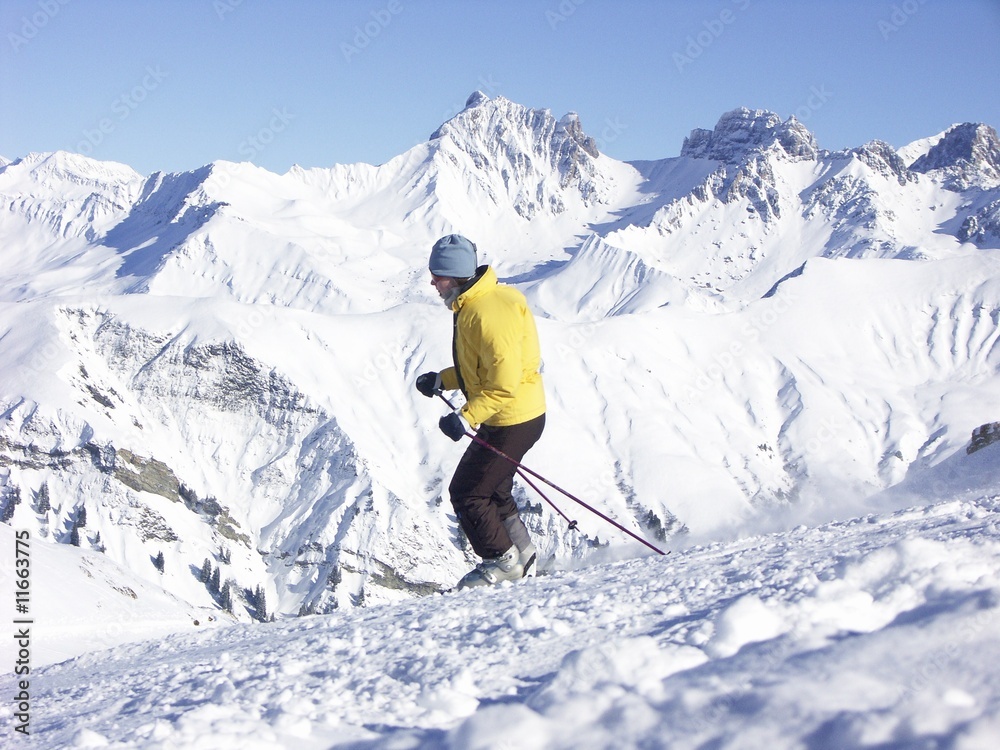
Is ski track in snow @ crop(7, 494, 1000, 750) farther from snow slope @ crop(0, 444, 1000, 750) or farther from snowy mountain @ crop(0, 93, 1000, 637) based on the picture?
snowy mountain @ crop(0, 93, 1000, 637)

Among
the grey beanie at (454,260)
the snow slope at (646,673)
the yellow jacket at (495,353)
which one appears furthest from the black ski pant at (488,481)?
the snow slope at (646,673)

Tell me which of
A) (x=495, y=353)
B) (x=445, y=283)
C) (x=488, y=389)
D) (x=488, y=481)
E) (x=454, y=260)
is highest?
(x=454, y=260)

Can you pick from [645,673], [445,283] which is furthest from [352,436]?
[645,673]

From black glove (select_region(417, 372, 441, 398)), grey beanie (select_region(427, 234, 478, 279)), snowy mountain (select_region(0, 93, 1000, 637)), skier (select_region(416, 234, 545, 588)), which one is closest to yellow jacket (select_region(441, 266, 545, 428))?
skier (select_region(416, 234, 545, 588))

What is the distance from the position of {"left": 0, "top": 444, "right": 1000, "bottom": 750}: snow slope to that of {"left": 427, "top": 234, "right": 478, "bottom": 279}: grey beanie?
3155mm

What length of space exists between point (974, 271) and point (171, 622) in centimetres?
20057

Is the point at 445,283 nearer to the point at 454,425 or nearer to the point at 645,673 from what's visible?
the point at 454,425

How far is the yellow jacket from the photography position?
7797 millimetres

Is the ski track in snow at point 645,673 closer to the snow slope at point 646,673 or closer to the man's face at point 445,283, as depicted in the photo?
the snow slope at point 646,673

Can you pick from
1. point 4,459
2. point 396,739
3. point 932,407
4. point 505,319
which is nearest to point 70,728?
point 396,739

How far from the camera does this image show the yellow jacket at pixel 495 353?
7.80m

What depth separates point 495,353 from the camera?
7.78 meters

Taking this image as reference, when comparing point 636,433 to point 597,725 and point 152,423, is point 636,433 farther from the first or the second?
point 597,725

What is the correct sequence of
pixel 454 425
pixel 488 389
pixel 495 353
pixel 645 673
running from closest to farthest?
1. pixel 645 673
2. pixel 495 353
3. pixel 488 389
4. pixel 454 425
